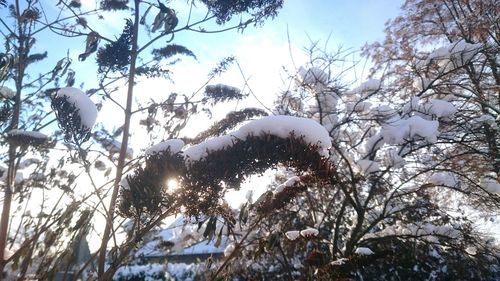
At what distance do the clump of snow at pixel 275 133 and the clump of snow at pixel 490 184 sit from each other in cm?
568

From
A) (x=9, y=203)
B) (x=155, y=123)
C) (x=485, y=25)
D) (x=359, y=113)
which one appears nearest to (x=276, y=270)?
(x=359, y=113)

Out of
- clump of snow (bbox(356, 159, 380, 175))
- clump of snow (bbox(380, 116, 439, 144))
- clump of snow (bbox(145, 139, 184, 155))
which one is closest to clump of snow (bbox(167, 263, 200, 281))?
clump of snow (bbox(356, 159, 380, 175))

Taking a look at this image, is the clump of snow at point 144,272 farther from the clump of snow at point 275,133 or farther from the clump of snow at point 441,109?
the clump of snow at point 275,133

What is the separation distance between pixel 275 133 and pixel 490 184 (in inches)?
241

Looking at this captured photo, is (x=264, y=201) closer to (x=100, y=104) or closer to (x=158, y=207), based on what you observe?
(x=158, y=207)

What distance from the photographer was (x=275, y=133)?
2.41 meters

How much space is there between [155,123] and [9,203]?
6.68 ft

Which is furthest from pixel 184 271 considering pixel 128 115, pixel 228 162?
pixel 228 162

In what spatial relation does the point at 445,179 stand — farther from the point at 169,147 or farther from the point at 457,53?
the point at 169,147

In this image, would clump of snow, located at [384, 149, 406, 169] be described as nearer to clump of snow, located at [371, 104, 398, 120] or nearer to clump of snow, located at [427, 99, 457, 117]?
clump of snow, located at [371, 104, 398, 120]

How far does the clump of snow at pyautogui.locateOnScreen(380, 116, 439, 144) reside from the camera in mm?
5102

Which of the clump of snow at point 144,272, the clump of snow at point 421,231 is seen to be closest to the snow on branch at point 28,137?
the clump of snow at point 421,231

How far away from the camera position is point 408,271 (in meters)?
8.80

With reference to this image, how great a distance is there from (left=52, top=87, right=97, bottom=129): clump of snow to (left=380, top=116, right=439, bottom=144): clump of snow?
4.20m
